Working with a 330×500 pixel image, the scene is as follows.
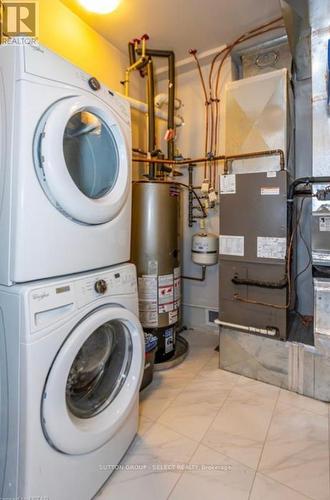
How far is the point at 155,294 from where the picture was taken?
88.7 inches

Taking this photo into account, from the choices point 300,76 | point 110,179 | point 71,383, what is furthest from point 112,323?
point 300,76

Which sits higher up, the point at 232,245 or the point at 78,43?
the point at 78,43

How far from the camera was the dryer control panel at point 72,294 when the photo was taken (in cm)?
95

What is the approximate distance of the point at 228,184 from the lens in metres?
2.08

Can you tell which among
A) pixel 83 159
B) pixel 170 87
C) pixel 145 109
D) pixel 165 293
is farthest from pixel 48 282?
pixel 170 87

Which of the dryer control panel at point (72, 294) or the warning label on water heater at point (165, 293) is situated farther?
the warning label on water heater at point (165, 293)

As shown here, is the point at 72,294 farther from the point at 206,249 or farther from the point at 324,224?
the point at 206,249

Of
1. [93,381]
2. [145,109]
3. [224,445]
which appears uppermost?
[145,109]

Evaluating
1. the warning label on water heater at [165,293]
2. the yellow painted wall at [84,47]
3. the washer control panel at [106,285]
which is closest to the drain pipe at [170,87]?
the yellow painted wall at [84,47]

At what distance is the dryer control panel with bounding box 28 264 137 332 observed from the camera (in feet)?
3.10

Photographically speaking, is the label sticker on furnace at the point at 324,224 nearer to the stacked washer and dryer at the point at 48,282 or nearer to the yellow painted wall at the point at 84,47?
the stacked washer and dryer at the point at 48,282

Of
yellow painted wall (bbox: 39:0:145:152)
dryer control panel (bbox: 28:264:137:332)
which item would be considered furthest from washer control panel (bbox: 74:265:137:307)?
yellow painted wall (bbox: 39:0:145:152)

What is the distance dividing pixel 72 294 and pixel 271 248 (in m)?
1.38

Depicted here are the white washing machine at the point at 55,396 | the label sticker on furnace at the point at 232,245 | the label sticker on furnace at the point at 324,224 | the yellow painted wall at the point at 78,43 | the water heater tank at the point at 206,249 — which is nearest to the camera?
the white washing machine at the point at 55,396
